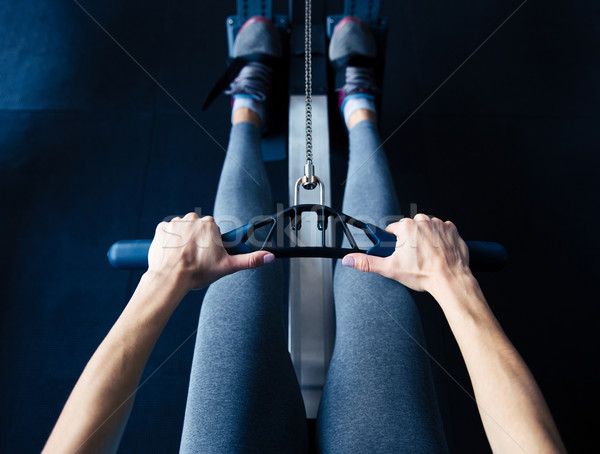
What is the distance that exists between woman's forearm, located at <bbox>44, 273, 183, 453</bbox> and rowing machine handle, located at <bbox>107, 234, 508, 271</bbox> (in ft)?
0.30

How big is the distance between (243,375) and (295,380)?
0.14 metres

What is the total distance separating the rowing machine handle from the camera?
2.53 ft

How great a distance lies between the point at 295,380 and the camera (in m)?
0.90

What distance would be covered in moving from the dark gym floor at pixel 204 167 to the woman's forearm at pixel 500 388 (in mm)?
834

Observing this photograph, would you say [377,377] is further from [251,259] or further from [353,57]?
[353,57]

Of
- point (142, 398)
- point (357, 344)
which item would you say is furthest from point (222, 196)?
point (142, 398)

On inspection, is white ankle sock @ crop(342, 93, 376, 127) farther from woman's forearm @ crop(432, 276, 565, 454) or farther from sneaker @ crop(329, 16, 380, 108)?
woman's forearm @ crop(432, 276, 565, 454)

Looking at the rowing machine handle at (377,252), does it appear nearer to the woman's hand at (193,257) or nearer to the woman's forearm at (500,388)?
the woman's hand at (193,257)

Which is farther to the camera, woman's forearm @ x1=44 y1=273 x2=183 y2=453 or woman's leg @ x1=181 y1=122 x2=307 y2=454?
woman's leg @ x1=181 y1=122 x2=307 y2=454

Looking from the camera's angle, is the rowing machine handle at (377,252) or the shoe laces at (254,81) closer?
the rowing machine handle at (377,252)

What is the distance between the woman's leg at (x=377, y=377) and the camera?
2.44ft

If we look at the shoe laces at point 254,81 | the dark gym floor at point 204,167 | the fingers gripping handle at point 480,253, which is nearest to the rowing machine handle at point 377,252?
A: the fingers gripping handle at point 480,253

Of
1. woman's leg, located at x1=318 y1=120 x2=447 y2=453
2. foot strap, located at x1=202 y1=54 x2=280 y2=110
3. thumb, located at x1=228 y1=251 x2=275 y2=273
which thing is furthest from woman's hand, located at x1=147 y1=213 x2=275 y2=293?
foot strap, located at x1=202 y1=54 x2=280 y2=110

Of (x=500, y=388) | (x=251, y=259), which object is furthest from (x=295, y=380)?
(x=500, y=388)
